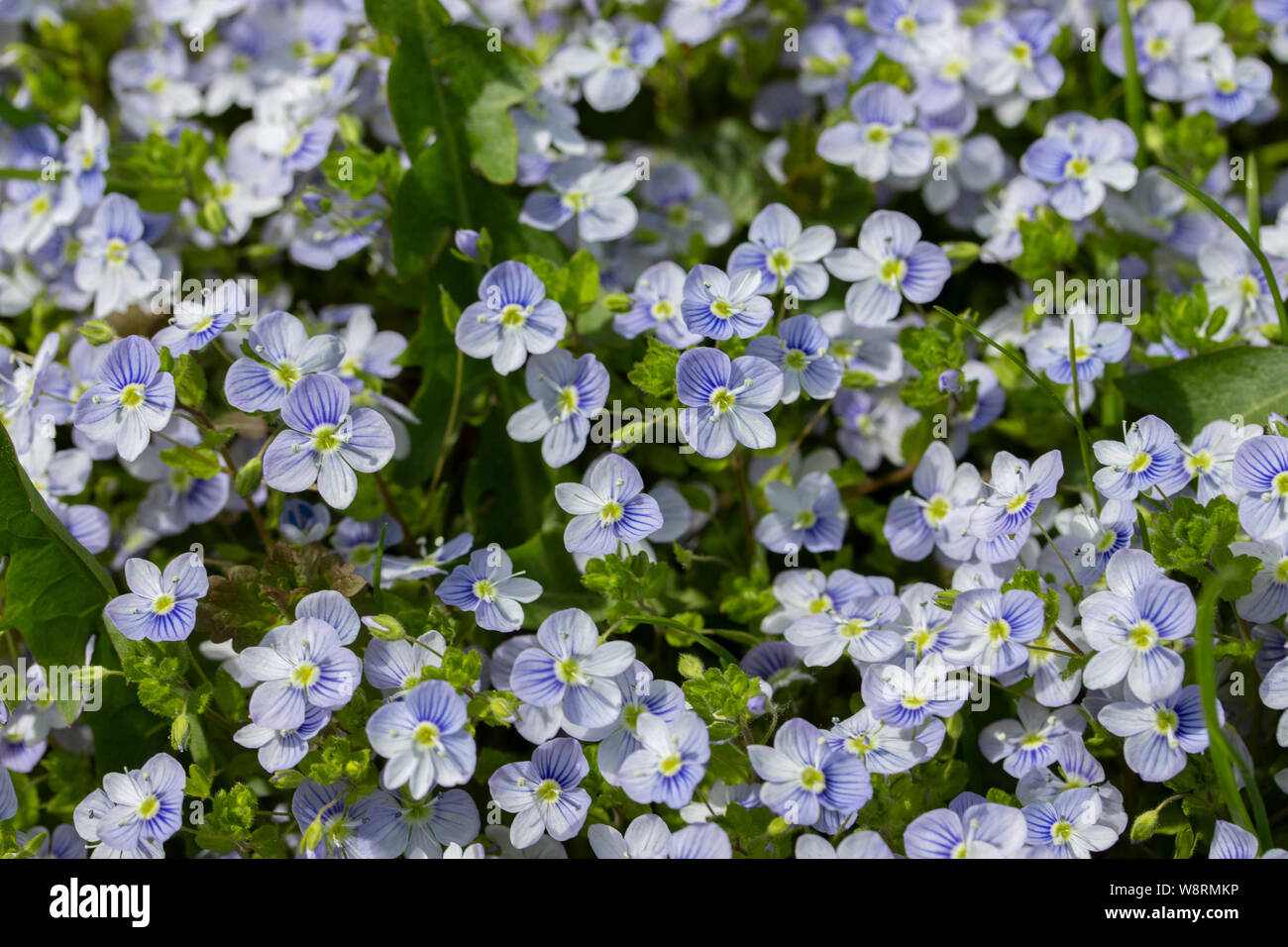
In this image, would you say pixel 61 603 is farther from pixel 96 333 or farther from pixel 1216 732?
pixel 1216 732

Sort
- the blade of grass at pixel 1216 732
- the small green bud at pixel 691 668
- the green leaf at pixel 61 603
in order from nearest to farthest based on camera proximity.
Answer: the blade of grass at pixel 1216 732
the small green bud at pixel 691 668
the green leaf at pixel 61 603

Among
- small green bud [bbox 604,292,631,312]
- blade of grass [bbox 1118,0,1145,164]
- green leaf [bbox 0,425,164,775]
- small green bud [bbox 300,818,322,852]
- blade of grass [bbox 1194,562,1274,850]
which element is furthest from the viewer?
blade of grass [bbox 1118,0,1145,164]

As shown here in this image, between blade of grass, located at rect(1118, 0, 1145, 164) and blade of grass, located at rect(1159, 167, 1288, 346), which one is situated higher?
blade of grass, located at rect(1118, 0, 1145, 164)

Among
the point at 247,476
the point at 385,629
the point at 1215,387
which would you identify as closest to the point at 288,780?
the point at 385,629

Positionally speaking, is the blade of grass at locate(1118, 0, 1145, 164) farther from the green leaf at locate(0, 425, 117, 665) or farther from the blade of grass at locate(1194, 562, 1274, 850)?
the green leaf at locate(0, 425, 117, 665)

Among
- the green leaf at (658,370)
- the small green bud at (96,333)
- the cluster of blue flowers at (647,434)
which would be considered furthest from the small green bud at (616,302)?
the small green bud at (96,333)

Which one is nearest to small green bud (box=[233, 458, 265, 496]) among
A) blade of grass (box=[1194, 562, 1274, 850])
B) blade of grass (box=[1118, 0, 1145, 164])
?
blade of grass (box=[1194, 562, 1274, 850])

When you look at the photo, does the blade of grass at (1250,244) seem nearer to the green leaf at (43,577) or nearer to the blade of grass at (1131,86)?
the blade of grass at (1131,86)

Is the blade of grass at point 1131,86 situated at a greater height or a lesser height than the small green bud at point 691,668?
greater
